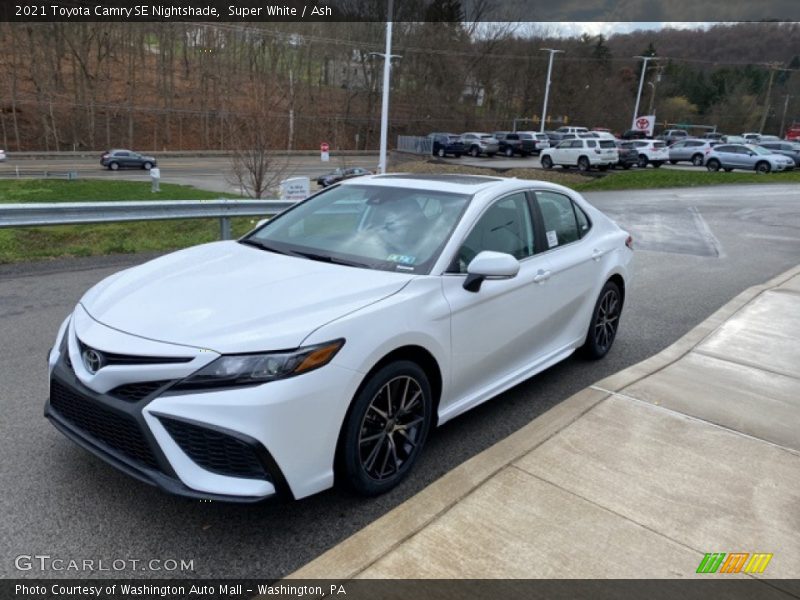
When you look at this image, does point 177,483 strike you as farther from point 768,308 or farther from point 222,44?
point 222,44

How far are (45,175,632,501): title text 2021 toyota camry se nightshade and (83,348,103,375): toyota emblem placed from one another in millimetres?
11

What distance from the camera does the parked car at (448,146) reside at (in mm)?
48031

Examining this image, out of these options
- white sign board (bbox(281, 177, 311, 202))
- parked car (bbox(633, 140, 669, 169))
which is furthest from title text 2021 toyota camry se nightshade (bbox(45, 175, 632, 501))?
parked car (bbox(633, 140, 669, 169))

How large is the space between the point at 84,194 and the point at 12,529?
24.3 metres

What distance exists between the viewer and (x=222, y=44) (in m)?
67.1

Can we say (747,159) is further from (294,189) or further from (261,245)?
(261,245)

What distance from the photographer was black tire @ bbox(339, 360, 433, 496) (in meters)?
2.91

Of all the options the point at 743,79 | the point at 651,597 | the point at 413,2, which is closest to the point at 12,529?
the point at 651,597

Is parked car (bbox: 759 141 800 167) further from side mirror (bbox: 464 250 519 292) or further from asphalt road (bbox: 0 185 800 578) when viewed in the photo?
side mirror (bbox: 464 250 519 292)

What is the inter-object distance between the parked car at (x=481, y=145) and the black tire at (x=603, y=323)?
44462mm

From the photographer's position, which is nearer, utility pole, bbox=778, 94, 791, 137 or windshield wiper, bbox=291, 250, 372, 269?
windshield wiper, bbox=291, 250, 372, 269

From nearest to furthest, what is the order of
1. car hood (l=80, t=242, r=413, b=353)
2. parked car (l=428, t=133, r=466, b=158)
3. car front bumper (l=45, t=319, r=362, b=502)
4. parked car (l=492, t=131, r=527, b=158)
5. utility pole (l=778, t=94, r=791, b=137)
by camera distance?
car front bumper (l=45, t=319, r=362, b=502) < car hood (l=80, t=242, r=413, b=353) < parked car (l=428, t=133, r=466, b=158) < parked car (l=492, t=131, r=527, b=158) < utility pole (l=778, t=94, r=791, b=137)

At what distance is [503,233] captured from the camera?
4074mm

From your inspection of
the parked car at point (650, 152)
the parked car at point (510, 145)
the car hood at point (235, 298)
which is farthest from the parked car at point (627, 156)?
the car hood at point (235, 298)
